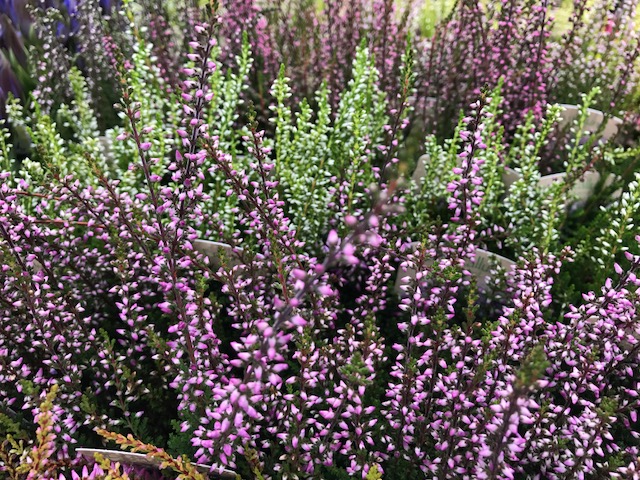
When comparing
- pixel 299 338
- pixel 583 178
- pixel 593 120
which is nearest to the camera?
pixel 299 338

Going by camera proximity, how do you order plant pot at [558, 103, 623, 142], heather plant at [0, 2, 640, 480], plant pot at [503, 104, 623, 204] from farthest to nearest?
plant pot at [558, 103, 623, 142] < plant pot at [503, 104, 623, 204] < heather plant at [0, 2, 640, 480]

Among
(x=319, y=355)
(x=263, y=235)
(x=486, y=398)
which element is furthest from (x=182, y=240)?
(x=486, y=398)

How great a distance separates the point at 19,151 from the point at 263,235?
75.7 inches

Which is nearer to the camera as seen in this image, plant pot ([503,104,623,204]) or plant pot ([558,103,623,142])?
plant pot ([503,104,623,204])

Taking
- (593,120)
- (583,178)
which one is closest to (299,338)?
(583,178)

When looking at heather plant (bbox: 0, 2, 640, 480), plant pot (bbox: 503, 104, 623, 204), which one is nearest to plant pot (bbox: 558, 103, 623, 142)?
plant pot (bbox: 503, 104, 623, 204)

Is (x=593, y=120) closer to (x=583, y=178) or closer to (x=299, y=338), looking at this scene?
(x=583, y=178)

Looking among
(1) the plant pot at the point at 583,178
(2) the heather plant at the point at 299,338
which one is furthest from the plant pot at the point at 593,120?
(2) the heather plant at the point at 299,338

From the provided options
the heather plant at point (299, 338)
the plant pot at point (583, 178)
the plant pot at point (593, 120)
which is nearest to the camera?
the heather plant at point (299, 338)

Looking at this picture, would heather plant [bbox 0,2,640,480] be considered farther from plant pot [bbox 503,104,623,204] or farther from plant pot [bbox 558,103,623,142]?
plant pot [bbox 558,103,623,142]

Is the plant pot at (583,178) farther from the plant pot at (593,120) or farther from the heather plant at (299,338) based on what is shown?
the heather plant at (299,338)

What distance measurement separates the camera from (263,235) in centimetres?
169

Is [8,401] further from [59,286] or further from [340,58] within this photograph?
[340,58]

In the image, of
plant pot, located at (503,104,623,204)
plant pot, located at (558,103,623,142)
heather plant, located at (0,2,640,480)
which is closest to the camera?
heather plant, located at (0,2,640,480)
